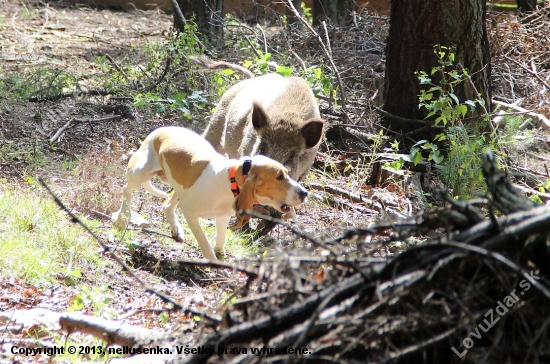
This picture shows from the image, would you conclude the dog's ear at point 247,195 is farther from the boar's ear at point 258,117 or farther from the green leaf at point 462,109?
the green leaf at point 462,109

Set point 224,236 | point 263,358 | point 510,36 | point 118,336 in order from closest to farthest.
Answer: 1. point 263,358
2. point 118,336
3. point 224,236
4. point 510,36

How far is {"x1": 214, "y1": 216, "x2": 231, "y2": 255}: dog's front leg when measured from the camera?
19.6 ft

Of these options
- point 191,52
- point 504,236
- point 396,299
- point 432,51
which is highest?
point 504,236

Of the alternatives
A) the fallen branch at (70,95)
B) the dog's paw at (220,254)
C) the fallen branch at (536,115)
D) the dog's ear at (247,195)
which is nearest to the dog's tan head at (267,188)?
the dog's ear at (247,195)

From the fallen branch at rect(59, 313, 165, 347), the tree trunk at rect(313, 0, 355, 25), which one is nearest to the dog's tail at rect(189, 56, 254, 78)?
the tree trunk at rect(313, 0, 355, 25)

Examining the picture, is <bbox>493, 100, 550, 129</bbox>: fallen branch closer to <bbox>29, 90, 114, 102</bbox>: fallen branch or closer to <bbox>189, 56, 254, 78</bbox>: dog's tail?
<bbox>189, 56, 254, 78</bbox>: dog's tail

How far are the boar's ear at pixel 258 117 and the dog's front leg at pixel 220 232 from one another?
1260 millimetres

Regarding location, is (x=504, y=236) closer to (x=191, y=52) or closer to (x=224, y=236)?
(x=224, y=236)

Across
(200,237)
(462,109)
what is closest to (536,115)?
(462,109)

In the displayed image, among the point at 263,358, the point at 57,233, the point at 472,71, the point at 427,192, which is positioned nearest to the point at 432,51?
the point at 472,71

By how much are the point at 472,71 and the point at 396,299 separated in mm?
6299

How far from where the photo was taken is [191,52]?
10172 millimetres

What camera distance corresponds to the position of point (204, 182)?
18.2ft

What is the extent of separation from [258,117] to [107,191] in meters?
A: 1.72
